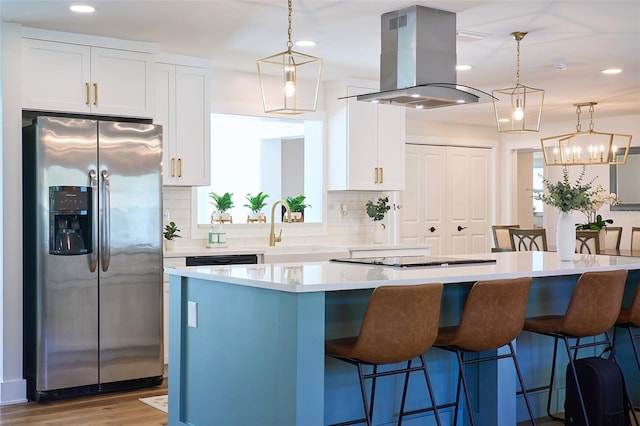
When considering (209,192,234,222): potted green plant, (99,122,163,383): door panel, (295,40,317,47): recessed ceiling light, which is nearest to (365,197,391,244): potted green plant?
(209,192,234,222): potted green plant

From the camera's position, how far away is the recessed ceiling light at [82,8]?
465cm

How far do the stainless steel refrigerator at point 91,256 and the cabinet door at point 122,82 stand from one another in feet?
0.73

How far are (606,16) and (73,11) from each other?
3353 mm

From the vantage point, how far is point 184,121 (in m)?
6.16

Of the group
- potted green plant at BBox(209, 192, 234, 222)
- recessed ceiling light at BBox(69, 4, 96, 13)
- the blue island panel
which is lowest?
the blue island panel

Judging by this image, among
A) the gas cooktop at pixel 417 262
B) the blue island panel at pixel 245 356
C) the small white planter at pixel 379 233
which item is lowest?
the blue island panel at pixel 245 356

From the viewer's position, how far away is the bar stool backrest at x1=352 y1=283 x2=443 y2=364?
3.22 m

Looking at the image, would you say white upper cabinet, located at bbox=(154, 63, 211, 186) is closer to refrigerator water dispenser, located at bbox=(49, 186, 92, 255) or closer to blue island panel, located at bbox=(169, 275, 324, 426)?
refrigerator water dispenser, located at bbox=(49, 186, 92, 255)

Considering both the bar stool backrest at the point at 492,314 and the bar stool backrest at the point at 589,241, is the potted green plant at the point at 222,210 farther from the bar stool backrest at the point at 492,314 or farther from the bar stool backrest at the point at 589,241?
the bar stool backrest at the point at 492,314

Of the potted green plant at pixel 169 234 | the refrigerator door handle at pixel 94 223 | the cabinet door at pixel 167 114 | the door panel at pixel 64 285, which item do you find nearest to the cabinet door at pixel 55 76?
the door panel at pixel 64 285

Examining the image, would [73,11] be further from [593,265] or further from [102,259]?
[593,265]

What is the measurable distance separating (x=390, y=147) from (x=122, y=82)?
Answer: 2.76m

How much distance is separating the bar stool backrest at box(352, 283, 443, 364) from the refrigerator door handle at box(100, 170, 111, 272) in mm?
2526

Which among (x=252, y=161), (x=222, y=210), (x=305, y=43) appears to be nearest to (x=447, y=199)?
(x=252, y=161)
